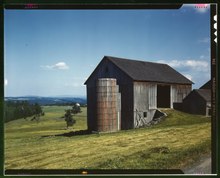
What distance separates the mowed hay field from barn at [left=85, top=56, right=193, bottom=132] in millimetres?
1442

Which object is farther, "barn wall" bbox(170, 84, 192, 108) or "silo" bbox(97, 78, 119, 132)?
"silo" bbox(97, 78, 119, 132)

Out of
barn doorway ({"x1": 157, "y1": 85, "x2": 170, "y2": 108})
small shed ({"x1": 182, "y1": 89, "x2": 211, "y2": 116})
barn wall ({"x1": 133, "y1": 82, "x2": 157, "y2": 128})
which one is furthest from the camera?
barn wall ({"x1": 133, "y1": 82, "x2": 157, "y2": 128})

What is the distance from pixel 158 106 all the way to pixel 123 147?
2.91 m

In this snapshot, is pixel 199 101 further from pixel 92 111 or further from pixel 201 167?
pixel 92 111

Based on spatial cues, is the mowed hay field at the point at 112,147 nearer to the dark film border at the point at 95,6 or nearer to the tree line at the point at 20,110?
the tree line at the point at 20,110

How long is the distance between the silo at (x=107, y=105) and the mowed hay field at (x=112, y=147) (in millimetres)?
1841

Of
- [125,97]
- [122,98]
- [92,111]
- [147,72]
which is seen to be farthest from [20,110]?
[147,72]

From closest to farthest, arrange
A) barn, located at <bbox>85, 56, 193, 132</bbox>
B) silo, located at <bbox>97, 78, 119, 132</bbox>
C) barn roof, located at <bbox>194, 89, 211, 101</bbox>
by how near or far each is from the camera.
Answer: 1. barn roof, located at <bbox>194, 89, 211, 101</bbox>
2. barn, located at <bbox>85, 56, 193, 132</bbox>
3. silo, located at <bbox>97, 78, 119, 132</bbox>

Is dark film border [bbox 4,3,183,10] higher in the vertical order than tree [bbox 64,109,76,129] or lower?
higher

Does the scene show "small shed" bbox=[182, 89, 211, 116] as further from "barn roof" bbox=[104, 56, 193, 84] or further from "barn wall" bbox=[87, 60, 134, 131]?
"barn wall" bbox=[87, 60, 134, 131]

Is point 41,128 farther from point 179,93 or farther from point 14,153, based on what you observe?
point 179,93

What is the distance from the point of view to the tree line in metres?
7.95

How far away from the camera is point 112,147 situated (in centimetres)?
899

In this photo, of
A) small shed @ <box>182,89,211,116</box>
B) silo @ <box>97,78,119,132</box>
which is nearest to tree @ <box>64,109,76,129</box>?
silo @ <box>97,78,119,132</box>
